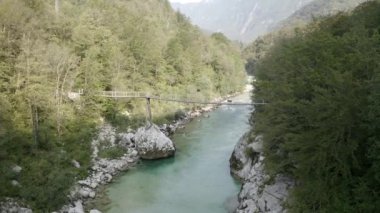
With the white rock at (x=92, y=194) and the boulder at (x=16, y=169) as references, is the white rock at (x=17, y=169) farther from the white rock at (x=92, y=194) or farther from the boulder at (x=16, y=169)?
the white rock at (x=92, y=194)

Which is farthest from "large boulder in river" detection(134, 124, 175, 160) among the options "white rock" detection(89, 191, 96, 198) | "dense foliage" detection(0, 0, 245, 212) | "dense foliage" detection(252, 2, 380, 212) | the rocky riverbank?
"dense foliage" detection(252, 2, 380, 212)

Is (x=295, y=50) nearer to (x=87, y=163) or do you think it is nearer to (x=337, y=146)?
(x=337, y=146)

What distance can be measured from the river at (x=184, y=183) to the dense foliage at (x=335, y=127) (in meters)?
4.67

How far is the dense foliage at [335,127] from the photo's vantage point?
11414 mm

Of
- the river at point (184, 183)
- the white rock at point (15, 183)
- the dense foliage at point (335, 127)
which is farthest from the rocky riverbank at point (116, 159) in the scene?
the dense foliage at point (335, 127)

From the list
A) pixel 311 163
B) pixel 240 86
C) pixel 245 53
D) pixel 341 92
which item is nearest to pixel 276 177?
pixel 311 163

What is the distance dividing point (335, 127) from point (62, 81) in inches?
659

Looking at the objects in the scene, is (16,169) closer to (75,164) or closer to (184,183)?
(75,164)

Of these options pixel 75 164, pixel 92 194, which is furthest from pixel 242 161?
pixel 75 164

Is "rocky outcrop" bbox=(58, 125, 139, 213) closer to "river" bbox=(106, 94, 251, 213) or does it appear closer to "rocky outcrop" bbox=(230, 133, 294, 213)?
"river" bbox=(106, 94, 251, 213)

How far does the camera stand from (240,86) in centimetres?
5828

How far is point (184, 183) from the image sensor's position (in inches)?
800

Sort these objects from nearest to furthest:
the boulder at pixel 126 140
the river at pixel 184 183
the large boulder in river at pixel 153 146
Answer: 1. the river at pixel 184 183
2. the large boulder in river at pixel 153 146
3. the boulder at pixel 126 140

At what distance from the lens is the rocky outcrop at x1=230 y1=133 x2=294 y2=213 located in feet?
48.7
